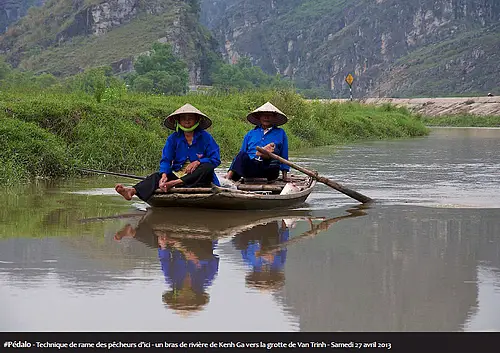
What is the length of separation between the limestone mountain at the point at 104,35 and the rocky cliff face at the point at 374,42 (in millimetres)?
18536

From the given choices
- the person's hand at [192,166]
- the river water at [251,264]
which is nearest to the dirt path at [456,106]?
the river water at [251,264]

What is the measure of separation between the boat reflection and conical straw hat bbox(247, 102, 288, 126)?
3.81 feet

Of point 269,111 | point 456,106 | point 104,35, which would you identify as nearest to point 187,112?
point 269,111

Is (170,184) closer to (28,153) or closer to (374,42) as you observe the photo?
(28,153)

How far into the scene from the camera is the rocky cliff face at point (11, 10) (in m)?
118

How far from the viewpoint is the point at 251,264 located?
251 inches

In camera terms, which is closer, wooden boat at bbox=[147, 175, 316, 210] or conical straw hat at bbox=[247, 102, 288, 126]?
wooden boat at bbox=[147, 175, 316, 210]

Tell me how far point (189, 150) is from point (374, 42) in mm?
93732

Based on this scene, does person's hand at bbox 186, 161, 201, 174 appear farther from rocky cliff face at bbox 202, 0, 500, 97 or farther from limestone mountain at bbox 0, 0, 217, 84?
rocky cliff face at bbox 202, 0, 500, 97

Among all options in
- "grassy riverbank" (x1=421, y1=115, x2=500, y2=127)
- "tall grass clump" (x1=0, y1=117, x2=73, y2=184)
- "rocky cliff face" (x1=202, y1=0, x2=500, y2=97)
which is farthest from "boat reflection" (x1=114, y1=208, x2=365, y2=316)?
"rocky cliff face" (x1=202, y1=0, x2=500, y2=97)

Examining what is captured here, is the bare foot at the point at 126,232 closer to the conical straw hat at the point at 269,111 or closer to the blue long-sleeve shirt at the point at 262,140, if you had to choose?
the blue long-sleeve shirt at the point at 262,140

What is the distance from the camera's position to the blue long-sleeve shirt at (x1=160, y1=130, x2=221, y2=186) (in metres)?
8.88

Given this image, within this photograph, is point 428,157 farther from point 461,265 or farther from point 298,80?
point 298,80
